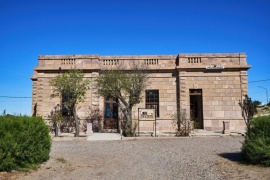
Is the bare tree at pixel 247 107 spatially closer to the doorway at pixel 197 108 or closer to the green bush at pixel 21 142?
the doorway at pixel 197 108

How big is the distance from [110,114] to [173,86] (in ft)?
Result: 14.9

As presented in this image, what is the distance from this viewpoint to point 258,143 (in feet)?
23.5

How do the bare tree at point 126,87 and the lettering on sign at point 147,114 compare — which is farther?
the lettering on sign at point 147,114

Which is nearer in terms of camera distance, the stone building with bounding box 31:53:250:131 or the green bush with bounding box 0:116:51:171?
the green bush with bounding box 0:116:51:171

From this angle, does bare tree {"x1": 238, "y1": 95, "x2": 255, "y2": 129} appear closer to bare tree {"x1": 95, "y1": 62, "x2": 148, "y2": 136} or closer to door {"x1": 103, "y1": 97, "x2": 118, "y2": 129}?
bare tree {"x1": 95, "y1": 62, "x2": 148, "y2": 136}

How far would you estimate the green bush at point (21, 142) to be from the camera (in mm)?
6219

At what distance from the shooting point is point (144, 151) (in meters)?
9.82

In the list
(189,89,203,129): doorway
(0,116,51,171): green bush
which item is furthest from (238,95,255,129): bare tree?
(0,116,51,171): green bush

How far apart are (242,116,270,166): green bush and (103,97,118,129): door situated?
11402mm

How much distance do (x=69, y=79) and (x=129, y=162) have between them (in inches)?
353

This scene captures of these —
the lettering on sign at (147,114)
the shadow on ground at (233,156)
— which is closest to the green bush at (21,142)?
the shadow on ground at (233,156)

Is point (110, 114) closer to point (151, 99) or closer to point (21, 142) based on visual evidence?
point (151, 99)

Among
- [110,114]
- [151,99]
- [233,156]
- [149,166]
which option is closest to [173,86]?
[151,99]

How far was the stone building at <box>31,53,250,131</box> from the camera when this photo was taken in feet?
58.1
